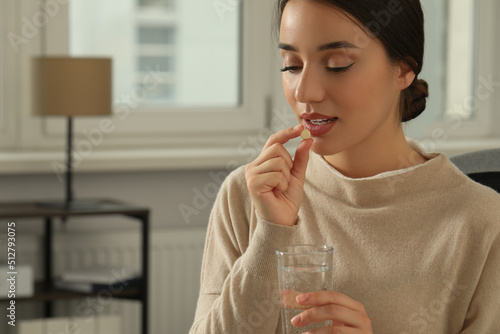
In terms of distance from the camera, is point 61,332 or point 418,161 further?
point 61,332

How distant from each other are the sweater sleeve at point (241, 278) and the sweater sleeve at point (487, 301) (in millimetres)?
333

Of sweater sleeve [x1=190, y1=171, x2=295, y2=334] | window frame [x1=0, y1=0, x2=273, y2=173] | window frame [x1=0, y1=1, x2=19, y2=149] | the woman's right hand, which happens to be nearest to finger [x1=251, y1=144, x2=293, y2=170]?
the woman's right hand

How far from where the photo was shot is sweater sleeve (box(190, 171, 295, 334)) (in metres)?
1.17

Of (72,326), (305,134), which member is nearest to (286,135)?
(305,134)

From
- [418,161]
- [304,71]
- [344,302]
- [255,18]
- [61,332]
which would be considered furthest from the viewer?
[255,18]

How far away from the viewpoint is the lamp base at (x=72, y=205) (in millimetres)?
2775

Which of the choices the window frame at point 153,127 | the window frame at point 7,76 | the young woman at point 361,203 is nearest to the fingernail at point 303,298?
the young woman at point 361,203

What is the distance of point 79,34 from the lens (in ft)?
10.8

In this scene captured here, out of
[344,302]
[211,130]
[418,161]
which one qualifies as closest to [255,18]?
[211,130]

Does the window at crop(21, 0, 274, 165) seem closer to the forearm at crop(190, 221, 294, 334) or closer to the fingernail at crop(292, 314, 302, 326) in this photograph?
the forearm at crop(190, 221, 294, 334)

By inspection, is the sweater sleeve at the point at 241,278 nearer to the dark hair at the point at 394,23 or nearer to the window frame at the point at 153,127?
the dark hair at the point at 394,23

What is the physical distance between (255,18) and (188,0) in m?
0.33

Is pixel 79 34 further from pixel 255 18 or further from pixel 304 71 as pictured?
pixel 304 71

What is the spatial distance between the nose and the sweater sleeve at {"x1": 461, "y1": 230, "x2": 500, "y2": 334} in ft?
1.32
